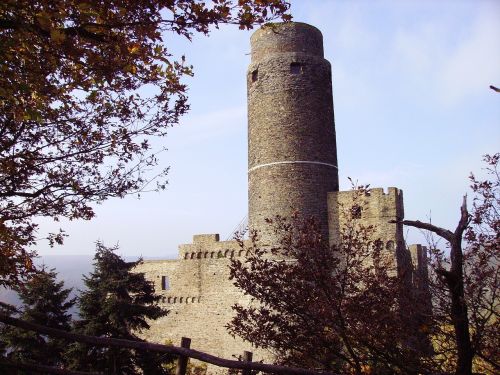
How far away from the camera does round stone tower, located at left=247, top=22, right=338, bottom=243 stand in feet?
55.7

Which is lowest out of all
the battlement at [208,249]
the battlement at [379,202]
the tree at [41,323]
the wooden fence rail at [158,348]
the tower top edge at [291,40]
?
the tree at [41,323]

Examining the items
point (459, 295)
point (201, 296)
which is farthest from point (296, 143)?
point (459, 295)

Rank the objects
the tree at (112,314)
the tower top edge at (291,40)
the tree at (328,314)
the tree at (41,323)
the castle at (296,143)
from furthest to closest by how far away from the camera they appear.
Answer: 1. the tower top edge at (291,40)
2. the castle at (296,143)
3. the tree at (41,323)
4. the tree at (112,314)
5. the tree at (328,314)

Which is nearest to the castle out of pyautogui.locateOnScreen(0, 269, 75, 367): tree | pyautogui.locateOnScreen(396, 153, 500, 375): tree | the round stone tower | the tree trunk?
the round stone tower

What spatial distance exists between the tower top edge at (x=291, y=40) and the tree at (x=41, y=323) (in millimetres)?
9542

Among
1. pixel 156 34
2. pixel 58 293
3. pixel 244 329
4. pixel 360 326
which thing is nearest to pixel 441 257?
pixel 360 326

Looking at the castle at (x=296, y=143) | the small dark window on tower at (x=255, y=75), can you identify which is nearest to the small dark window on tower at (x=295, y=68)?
the castle at (x=296, y=143)

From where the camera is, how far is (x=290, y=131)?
17.0 m

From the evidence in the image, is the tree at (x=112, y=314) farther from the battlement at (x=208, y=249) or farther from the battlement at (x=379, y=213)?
the battlement at (x=208, y=249)

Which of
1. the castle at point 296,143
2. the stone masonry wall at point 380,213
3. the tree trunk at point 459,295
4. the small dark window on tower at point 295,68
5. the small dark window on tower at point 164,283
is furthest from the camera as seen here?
the small dark window on tower at point 164,283

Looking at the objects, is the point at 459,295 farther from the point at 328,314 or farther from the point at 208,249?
the point at 208,249

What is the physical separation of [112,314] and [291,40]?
977cm

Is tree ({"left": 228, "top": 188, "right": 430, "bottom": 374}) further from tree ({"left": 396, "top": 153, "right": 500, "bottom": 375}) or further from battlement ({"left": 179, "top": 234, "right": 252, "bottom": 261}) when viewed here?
battlement ({"left": 179, "top": 234, "right": 252, "bottom": 261})

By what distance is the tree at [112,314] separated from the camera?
14.4 meters
